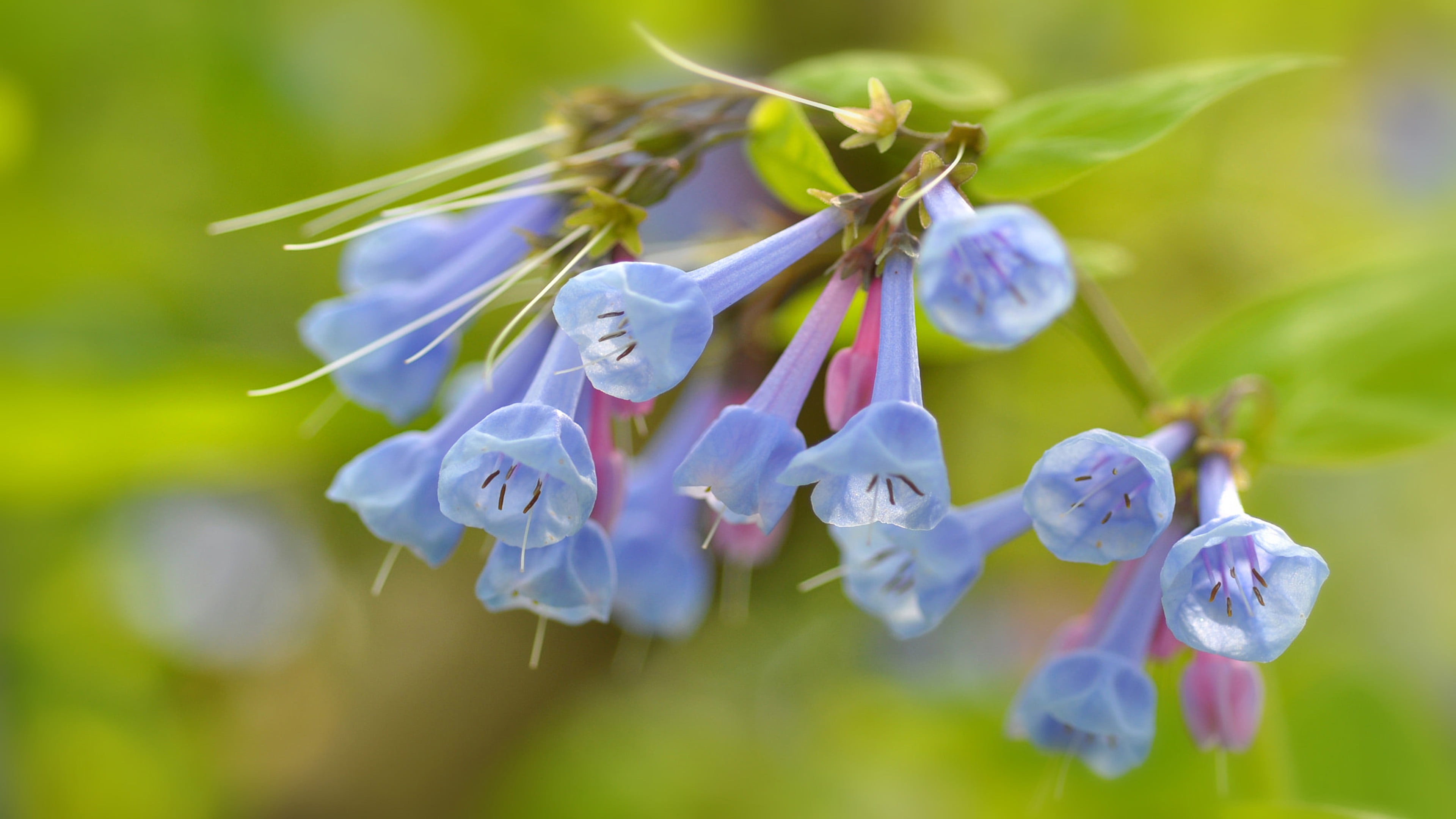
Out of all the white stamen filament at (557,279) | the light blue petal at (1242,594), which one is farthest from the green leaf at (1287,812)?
the white stamen filament at (557,279)

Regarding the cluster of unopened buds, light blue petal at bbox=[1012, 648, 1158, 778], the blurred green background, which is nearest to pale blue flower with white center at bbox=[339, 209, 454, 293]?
the cluster of unopened buds

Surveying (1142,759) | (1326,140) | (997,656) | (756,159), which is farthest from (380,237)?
(1326,140)

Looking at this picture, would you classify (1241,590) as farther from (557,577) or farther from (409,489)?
(409,489)

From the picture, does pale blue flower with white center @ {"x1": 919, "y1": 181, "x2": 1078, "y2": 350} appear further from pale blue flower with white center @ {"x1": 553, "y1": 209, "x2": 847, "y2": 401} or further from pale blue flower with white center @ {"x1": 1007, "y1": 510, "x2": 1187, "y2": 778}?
pale blue flower with white center @ {"x1": 1007, "y1": 510, "x2": 1187, "y2": 778}

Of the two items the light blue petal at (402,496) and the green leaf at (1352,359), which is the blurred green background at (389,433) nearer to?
the green leaf at (1352,359)

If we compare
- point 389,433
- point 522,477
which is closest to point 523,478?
point 522,477

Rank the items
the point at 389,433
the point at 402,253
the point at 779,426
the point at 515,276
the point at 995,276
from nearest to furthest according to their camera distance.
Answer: the point at 995,276 → the point at 779,426 → the point at 515,276 → the point at 402,253 → the point at 389,433
